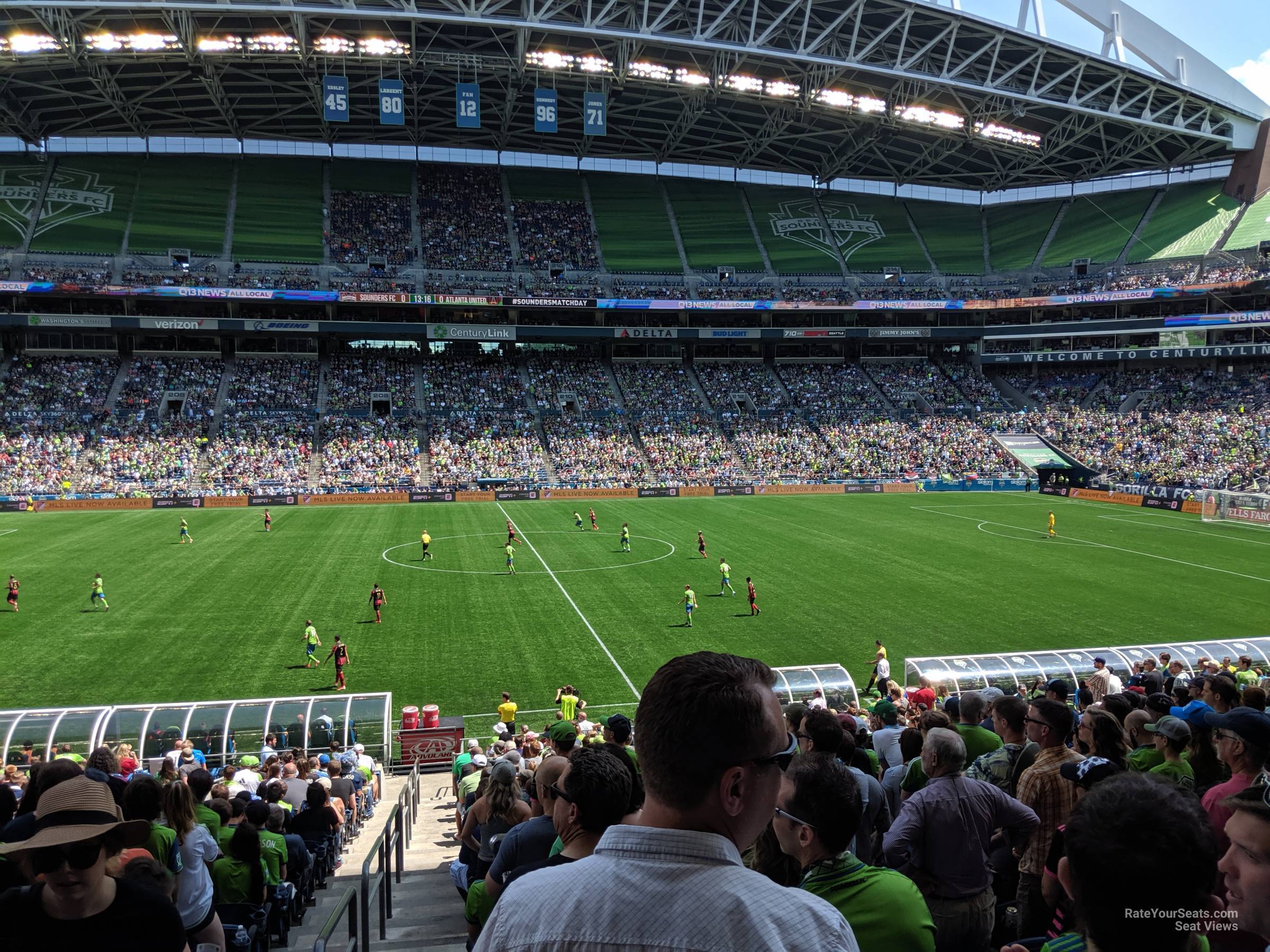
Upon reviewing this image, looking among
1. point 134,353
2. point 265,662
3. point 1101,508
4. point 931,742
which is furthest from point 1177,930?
point 134,353

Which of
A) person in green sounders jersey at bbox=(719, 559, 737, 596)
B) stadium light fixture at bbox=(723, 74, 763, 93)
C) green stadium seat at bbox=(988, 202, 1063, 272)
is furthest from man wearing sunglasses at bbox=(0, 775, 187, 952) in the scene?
green stadium seat at bbox=(988, 202, 1063, 272)

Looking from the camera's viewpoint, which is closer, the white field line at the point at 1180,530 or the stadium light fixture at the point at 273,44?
the white field line at the point at 1180,530

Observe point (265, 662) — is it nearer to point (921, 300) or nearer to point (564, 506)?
point (564, 506)

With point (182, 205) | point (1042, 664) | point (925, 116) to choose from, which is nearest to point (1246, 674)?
point (1042, 664)

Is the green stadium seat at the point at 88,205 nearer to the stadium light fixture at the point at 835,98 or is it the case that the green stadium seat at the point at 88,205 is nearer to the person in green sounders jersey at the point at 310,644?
the stadium light fixture at the point at 835,98

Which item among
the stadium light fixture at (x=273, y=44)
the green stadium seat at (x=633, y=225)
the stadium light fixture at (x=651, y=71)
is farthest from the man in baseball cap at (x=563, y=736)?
the green stadium seat at (x=633, y=225)

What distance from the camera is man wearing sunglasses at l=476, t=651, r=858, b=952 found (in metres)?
2.05

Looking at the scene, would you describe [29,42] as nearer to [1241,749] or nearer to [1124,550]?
[1124,550]

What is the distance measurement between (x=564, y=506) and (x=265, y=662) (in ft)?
106

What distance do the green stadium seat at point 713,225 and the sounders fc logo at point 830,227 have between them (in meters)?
3.95

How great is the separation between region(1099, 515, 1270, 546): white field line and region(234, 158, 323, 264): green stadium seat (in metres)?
62.5

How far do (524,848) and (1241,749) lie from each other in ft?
15.4

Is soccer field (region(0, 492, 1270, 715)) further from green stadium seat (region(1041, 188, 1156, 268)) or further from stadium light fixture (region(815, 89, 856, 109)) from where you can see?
green stadium seat (region(1041, 188, 1156, 268))

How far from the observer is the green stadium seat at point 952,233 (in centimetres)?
8475
